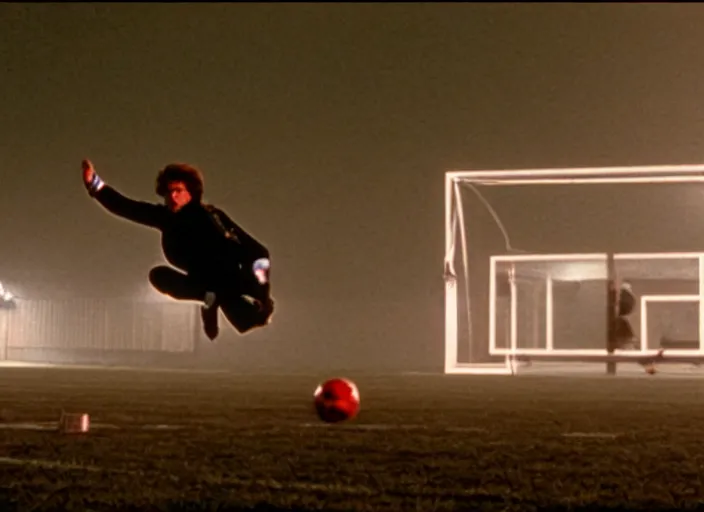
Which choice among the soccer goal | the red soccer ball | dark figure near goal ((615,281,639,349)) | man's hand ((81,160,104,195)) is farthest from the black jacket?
dark figure near goal ((615,281,639,349))

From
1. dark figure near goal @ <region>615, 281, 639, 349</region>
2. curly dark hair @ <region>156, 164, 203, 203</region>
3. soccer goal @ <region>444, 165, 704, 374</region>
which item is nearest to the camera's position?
curly dark hair @ <region>156, 164, 203, 203</region>

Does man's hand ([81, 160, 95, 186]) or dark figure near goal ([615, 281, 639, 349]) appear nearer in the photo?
man's hand ([81, 160, 95, 186])

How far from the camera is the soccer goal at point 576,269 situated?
10656mm

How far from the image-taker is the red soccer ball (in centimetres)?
484

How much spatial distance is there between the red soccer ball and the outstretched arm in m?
2.12

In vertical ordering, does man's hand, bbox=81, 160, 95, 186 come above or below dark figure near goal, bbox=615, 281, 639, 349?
above

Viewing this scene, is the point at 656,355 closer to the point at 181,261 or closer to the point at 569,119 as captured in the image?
the point at 569,119

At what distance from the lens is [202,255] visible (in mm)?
7441

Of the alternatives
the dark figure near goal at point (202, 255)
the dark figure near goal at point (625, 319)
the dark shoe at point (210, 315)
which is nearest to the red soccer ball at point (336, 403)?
the dark figure near goal at point (202, 255)

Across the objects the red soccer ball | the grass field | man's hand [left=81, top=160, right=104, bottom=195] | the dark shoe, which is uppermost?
man's hand [left=81, top=160, right=104, bottom=195]

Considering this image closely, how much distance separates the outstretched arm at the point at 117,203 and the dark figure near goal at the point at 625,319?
539cm

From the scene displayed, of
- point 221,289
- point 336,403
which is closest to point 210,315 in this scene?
point 221,289

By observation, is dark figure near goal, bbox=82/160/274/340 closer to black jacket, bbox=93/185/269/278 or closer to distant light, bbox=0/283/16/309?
black jacket, bbox=93/185/269/278

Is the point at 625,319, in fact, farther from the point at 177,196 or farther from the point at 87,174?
the point at 87,174
